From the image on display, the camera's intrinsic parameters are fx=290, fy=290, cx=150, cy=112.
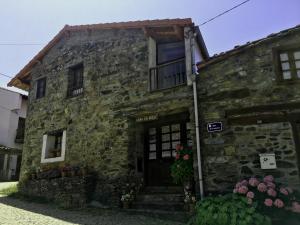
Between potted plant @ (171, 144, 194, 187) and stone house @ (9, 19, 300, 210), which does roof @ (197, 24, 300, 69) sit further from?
potted plant @ (171, 144, 194, 187)

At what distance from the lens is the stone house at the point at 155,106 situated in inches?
271

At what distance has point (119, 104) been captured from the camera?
9492 mm

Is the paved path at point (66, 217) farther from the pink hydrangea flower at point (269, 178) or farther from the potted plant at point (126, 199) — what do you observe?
the pink hydrangea flower at point (269, 178)

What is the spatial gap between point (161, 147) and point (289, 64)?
4299 millimetres

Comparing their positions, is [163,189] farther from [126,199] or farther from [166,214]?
[166,214]

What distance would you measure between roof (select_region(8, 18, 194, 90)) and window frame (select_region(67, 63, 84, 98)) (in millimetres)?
1556

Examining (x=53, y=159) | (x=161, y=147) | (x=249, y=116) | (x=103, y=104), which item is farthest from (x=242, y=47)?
(x=53, y=159)

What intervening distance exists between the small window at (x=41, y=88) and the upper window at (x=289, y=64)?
9.56 meters

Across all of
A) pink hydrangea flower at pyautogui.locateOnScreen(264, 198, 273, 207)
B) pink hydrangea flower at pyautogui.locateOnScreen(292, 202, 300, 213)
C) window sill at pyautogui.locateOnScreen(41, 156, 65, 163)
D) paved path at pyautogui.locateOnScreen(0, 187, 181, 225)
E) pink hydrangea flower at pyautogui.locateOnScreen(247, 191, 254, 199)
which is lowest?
paved path at pyautogui.locateOnScreen(0, 187, 181, 225)

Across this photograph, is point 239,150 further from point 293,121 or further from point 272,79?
point 272,79

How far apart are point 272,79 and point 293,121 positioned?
1127 millimetres

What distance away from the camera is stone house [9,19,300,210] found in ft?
22.6

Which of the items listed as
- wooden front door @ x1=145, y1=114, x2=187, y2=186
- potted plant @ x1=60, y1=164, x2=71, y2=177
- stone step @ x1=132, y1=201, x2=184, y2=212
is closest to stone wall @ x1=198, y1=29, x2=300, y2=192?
stone step @ x1=132, y1=201, x2=184, y2=212

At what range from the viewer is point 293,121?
658 cm
